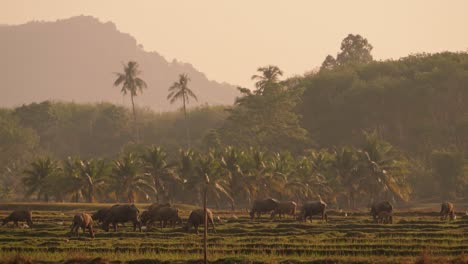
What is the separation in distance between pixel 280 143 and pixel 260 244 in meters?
77.1

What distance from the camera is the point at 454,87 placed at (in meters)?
107

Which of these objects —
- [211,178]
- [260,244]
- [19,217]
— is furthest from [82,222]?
[211,178]

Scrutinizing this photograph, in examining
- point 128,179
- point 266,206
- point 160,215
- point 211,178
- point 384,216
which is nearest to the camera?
point 160,215

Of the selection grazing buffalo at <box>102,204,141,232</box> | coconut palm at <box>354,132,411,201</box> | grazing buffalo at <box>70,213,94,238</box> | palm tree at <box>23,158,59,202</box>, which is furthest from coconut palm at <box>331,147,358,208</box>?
grazing buffalo at <box>70,213,94,238</box>

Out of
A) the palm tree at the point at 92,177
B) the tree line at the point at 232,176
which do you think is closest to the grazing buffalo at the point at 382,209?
the tree line at the point at 232,176

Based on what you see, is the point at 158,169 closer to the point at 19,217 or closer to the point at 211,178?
the point at 211,178

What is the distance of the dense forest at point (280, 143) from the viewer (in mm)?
74000

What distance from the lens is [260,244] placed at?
1350 inches

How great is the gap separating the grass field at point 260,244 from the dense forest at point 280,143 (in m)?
26.7

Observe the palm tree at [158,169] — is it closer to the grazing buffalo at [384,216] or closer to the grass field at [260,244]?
the grass field at [260,244]

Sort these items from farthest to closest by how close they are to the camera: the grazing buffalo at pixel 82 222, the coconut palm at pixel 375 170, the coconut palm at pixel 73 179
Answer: the coconut palm at pixel 73 179 < the coconut palm at pixel 375 170 < the grazing buffalo at pixel 82 222

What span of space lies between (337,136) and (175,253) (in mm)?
83973

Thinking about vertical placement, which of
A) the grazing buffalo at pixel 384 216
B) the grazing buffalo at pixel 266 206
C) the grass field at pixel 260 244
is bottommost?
the grass field at pixel 260 244

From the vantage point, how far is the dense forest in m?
74.0
